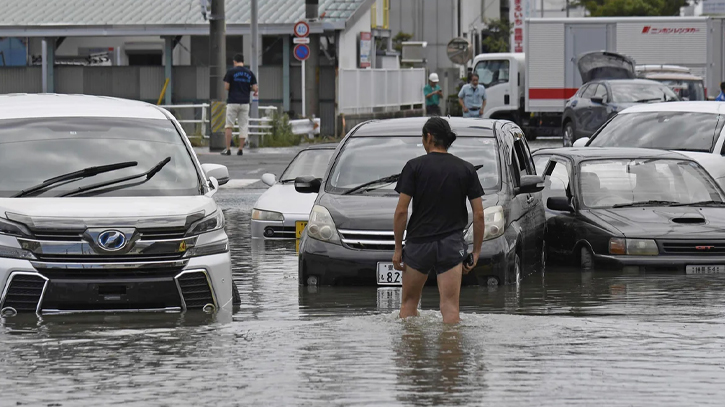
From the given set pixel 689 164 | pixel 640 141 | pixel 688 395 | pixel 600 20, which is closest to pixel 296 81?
pixel 600 20

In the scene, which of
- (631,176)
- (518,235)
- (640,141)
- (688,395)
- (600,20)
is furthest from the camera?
(600,20)

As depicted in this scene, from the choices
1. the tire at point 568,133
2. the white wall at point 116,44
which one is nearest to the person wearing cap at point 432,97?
the tire at point 568,133

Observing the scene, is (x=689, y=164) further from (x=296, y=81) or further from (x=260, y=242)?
(x=296, y=81)

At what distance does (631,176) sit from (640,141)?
163 inches

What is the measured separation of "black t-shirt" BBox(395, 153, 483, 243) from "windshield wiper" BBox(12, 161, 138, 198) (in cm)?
236

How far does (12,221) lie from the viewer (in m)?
9.56

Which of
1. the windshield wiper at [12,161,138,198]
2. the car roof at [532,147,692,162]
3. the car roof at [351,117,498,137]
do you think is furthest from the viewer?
the car roof at [532,147,692,162]

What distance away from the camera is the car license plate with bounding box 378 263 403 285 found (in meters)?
11.5

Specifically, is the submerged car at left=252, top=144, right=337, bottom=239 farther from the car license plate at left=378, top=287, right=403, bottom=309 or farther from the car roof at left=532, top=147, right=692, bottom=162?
the car license plate at left=378, top=287, right=403, bottom=309

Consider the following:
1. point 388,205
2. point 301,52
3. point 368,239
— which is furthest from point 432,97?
point 368,239

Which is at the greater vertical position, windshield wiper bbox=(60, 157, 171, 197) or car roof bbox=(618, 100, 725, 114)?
car roof bbox=(618, 100, 725, 114)

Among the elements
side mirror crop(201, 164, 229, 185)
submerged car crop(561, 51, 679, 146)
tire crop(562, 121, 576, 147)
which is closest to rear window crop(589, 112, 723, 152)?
side mirror crop(201, 164, 229, 185)

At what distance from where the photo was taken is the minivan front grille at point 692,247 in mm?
13008

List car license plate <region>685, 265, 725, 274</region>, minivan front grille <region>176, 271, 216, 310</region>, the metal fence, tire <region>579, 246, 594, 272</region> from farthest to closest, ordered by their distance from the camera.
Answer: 1. the metal fence
2. tire <region>579, 246, 594, 272</region>
3. car license plate <region>685, 265, 725, 274</region>
4. minivan front grille <region>176, 271, 216, 310</region>
